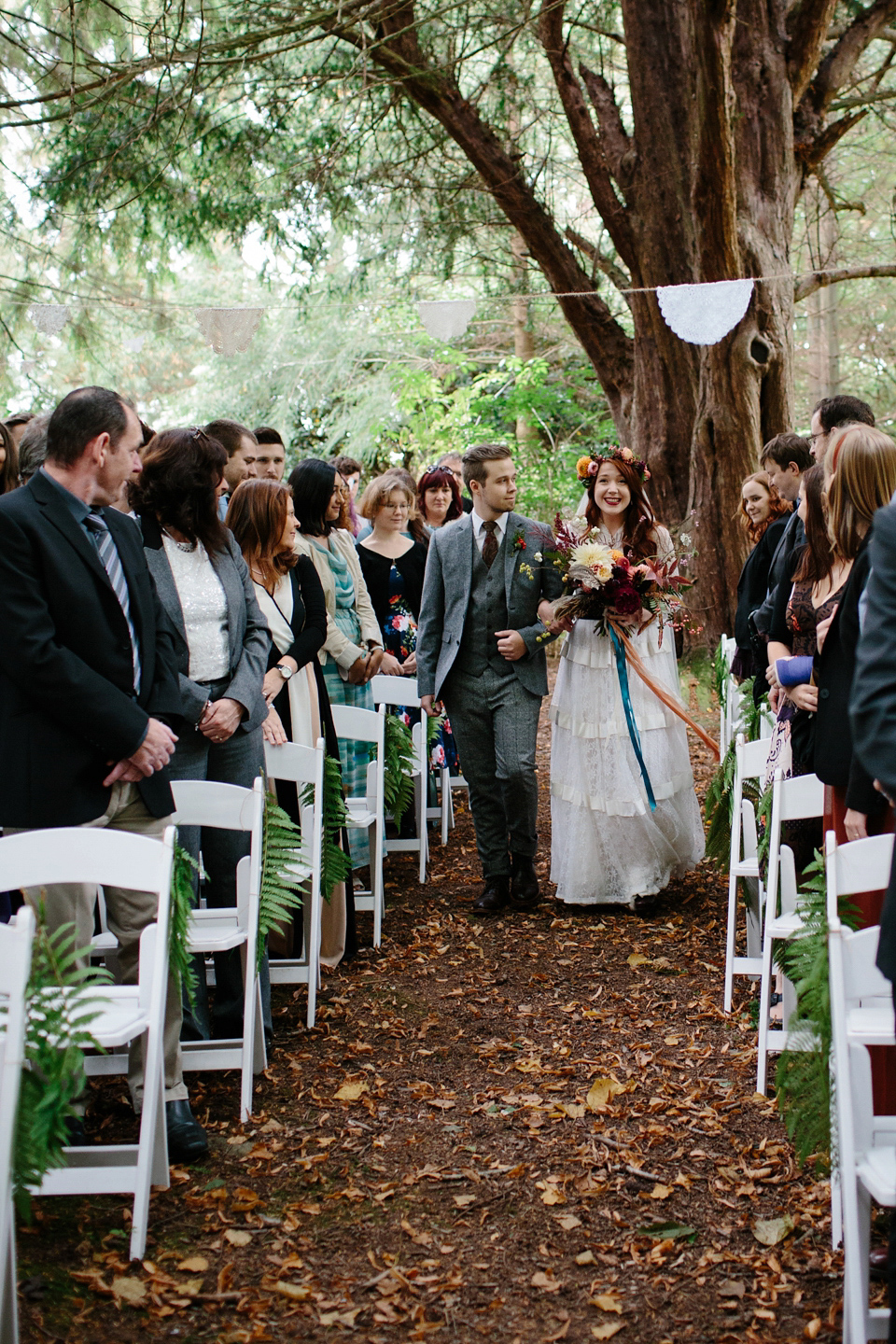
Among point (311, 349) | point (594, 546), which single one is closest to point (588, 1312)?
point (594, 546)

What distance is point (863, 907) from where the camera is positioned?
3.30 metres

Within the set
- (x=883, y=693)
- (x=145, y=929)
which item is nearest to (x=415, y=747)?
(x=145, y=929)

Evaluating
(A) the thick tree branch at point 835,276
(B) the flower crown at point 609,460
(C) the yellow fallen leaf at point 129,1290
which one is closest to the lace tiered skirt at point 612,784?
(B) the flower crown at point 609,460

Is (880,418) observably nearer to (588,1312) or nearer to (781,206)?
(781,206)

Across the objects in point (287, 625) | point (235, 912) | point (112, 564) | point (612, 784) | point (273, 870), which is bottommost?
point (235, 912)

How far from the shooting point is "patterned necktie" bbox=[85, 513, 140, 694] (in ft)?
11.6

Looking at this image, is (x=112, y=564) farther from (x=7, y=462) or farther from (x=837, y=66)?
(x=837, y=66)

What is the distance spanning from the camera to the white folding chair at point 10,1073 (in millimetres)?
2334

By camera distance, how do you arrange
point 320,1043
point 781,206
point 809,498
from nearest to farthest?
1. point 809,498
2. point 320,1043
3. point 781,206

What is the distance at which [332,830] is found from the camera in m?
5.14

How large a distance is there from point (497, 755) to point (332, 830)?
1316mm

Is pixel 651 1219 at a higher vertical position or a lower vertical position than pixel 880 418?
lower

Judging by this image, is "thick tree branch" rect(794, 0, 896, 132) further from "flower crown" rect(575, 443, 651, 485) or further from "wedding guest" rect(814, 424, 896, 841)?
"wedding guest" rect(814, 424, 896, 841)

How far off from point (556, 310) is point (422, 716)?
473 inches
